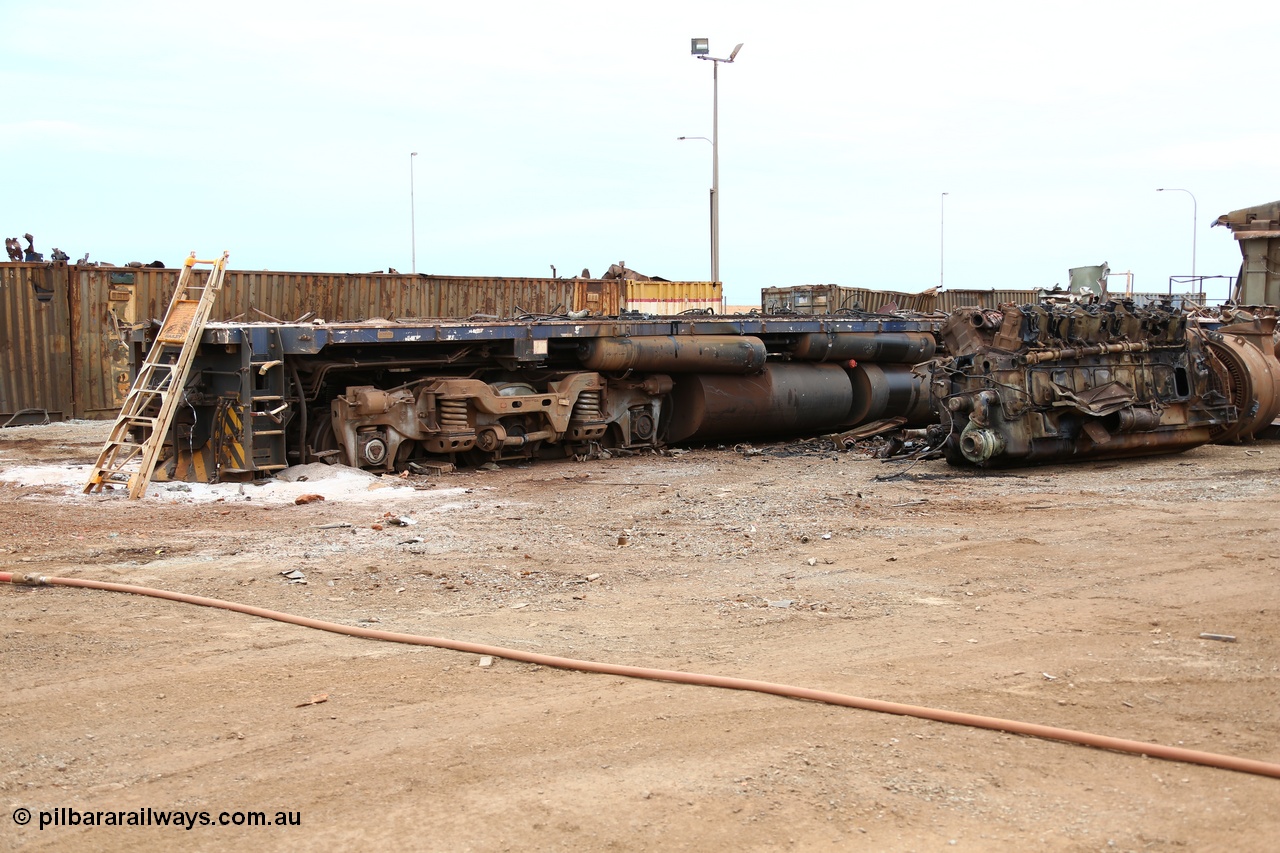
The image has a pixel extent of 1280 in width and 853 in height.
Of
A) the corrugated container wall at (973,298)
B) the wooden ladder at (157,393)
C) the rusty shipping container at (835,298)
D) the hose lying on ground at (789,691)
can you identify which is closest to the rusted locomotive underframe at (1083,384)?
the wooden ladder at (157,393)

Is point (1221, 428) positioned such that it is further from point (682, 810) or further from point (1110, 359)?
point (682, 810)

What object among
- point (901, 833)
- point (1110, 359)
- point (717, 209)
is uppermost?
point (717, 209)

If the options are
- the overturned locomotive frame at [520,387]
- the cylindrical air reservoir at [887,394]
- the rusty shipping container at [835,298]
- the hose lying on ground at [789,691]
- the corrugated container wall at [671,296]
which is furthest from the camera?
the rusty shipping container at [835,298]

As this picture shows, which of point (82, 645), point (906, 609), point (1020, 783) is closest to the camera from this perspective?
point (1020, 783)

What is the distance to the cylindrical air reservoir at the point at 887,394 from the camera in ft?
58.7

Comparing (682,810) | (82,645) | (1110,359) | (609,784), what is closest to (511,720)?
(609,784)

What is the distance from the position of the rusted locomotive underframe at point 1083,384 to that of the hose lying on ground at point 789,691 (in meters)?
8.70

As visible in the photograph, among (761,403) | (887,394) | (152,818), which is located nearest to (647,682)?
(152,818)

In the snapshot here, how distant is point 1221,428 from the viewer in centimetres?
1545

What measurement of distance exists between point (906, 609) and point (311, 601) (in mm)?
3549

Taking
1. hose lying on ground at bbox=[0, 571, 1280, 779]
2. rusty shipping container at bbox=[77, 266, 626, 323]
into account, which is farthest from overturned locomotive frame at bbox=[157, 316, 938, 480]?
hose lying on ground at bbox=[0, 571, 1280, 779]

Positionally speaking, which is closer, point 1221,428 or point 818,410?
point 1221,428

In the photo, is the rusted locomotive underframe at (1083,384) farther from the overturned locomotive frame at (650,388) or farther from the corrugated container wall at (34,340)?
the corrugated container wall at (34,340)

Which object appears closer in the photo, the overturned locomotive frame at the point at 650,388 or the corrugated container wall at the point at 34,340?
the overturned locomotive frame at the point at 650,388
